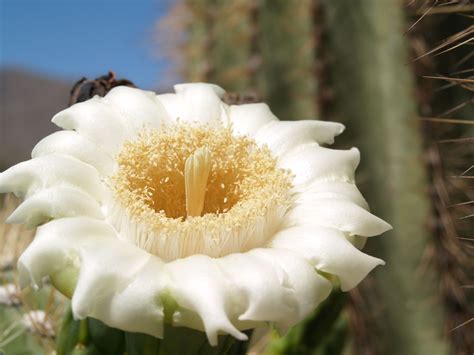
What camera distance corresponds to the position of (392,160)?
1180 millimetres

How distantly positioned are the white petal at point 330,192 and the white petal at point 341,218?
Answer: 11mm

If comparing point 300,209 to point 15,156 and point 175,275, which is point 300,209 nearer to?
point 175,275

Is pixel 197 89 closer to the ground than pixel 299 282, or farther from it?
farther from it

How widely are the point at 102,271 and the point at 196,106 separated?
10.1 inches

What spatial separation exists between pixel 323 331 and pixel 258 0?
741 millimetres

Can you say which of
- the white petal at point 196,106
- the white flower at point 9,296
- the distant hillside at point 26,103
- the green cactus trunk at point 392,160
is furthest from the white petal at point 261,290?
the distant hillside at point 26,103

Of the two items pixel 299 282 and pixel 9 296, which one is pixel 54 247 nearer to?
pixel 299 282

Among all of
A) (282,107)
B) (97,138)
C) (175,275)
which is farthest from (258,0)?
(175,275)

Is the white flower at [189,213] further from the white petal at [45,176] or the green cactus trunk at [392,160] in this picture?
the green cactus trunk at [392,160]

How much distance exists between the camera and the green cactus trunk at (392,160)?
1150mm

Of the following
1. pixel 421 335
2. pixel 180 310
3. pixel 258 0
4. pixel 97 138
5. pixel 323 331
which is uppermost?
pixel 258 0

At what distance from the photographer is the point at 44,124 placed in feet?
14.9

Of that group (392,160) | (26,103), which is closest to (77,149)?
(392,160)

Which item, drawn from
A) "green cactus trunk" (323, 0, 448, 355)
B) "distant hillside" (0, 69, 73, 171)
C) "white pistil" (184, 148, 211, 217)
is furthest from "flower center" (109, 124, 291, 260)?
"distant hillside" (0, 69, 73, 171)
